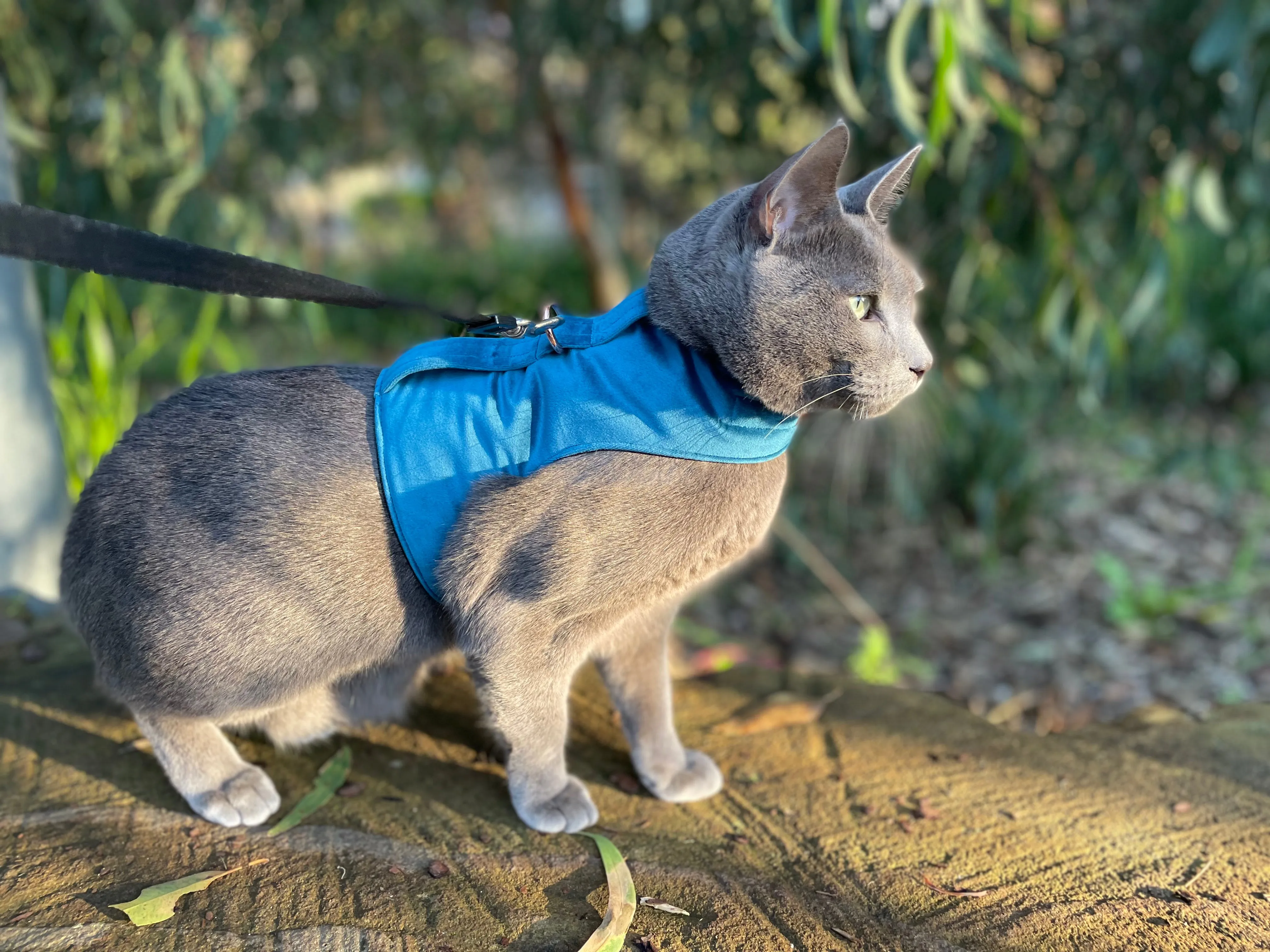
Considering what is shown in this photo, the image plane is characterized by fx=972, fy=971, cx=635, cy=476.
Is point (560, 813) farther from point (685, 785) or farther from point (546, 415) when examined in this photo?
point (546, 415)

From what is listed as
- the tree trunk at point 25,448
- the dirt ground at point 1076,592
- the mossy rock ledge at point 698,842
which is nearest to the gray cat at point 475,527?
the mossy rock ledge at point 698,842

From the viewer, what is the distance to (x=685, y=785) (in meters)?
1.68

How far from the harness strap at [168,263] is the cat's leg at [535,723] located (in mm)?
505

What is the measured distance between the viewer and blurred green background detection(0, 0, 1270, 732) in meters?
2.65

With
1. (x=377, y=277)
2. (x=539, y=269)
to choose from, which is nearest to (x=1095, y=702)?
(x=539, y=269)

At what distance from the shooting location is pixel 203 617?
143 cm

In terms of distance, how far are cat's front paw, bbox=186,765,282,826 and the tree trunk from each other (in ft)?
3.08

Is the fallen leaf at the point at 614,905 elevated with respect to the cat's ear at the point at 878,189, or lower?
lower

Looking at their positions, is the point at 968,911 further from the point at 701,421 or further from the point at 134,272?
the point at 134,272

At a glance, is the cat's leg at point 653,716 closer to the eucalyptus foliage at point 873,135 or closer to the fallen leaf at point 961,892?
the fallen leaf at point 961,892

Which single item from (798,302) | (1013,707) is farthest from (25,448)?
(1013,707)

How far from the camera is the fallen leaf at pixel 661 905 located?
1.38m

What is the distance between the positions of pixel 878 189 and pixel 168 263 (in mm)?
1035

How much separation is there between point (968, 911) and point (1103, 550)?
2.52 m
